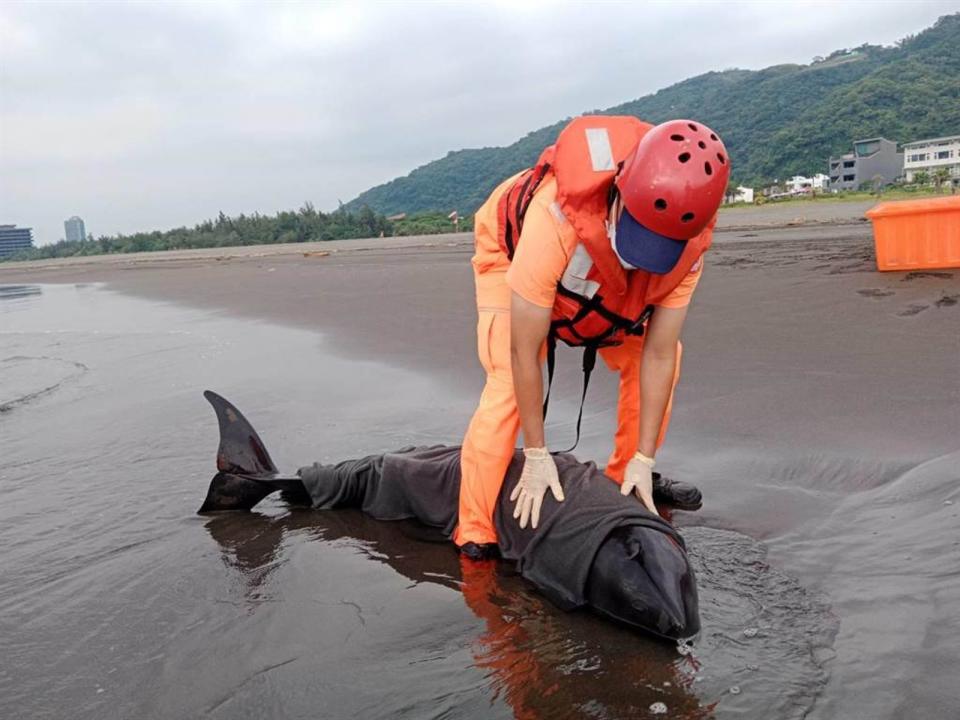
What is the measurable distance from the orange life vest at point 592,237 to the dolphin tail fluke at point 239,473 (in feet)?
5.54

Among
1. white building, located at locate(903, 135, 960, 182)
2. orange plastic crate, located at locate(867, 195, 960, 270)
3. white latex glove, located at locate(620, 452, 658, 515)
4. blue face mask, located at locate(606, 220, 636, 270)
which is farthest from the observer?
white building, located at locate(903, 135, 960, 182)

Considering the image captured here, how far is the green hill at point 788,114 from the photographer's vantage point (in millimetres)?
71438

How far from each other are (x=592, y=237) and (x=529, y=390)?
0.66 meters

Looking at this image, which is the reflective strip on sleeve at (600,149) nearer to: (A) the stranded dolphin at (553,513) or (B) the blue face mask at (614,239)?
(B) the blue face mask at (614,239)

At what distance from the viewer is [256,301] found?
47.3 feet

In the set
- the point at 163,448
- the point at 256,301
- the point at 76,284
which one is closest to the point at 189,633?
the point at 163,448

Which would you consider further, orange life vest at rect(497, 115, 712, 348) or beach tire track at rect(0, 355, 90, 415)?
beach tire track at rect(0, 355, 90, 415)

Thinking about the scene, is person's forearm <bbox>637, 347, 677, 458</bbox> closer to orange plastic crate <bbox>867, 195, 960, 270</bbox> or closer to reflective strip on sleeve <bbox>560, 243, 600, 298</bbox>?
reflective strip on sleeve <bbox>560, 243, 600, 298</bbox>

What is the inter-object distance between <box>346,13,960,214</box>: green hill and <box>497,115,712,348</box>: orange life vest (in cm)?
5177

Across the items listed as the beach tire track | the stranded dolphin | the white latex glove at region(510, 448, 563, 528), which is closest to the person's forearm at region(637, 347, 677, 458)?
the stranded dolphin

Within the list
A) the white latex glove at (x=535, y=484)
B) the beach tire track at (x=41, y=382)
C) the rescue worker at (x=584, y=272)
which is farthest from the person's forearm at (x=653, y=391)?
the beach tire track at (x=41, y=382)

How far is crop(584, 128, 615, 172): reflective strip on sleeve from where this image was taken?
309cm

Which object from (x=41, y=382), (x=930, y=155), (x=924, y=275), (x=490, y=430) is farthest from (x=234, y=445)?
(x=930, y=155)

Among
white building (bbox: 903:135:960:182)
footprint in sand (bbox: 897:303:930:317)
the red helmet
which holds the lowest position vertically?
footprint in sand (bbox: 897:303:930:317)
